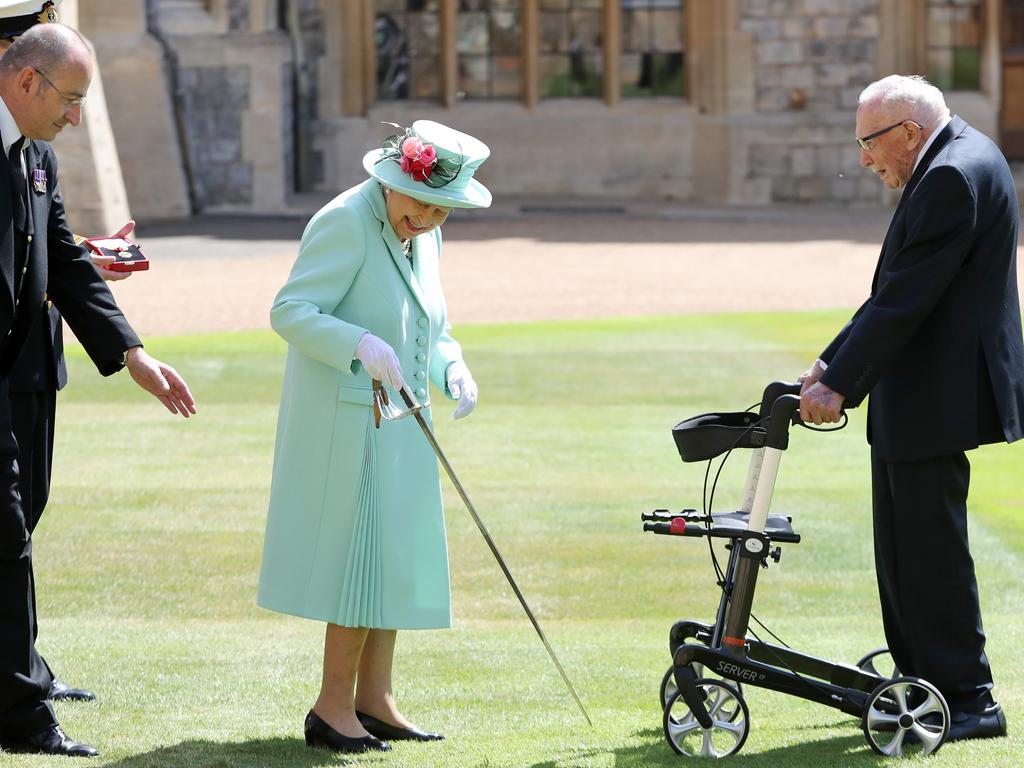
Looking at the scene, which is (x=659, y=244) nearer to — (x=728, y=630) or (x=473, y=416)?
Result: (x=473, y=416)

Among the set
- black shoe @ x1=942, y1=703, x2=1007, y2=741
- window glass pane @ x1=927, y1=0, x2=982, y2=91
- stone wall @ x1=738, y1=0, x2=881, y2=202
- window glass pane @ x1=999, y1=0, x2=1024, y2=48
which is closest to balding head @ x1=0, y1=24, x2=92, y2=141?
black shoe @ x1=942, y1=703, x2=1007, y2=741

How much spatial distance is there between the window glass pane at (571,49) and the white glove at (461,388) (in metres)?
18.5

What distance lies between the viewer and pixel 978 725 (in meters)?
4.02

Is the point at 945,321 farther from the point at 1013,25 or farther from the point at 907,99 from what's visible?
the point at 1013,25

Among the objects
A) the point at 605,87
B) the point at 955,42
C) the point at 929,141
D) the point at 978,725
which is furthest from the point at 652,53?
the point at 978,725

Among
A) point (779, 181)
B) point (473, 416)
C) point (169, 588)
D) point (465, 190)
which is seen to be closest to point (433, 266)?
point (465, 190)

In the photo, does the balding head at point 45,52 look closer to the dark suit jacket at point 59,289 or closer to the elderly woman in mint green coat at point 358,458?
the dark suit jacket at point 59,289

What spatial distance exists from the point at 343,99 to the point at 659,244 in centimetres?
658

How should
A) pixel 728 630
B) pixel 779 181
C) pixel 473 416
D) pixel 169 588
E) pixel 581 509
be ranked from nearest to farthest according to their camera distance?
pixel 728 630 < pixel 169 588 < pixel 581 509 < pixel 473 416 < pixel 779 181

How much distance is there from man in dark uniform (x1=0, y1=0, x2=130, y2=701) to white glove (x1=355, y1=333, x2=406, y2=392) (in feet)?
2.75

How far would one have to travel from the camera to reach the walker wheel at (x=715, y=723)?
153 inches

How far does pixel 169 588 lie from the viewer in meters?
6.04

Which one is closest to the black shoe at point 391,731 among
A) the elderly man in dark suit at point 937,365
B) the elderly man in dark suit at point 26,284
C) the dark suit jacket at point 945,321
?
the elderly man in dark suit at point 26,284

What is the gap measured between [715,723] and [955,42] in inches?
759
